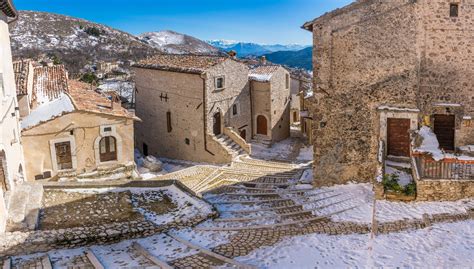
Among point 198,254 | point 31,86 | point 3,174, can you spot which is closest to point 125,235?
point 198,254

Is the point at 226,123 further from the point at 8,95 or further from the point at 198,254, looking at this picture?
the point at 198,254

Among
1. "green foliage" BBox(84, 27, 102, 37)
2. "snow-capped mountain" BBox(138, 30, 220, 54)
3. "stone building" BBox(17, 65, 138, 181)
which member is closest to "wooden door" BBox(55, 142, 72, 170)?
"stone building" BBox(17, 65, 138, 181)

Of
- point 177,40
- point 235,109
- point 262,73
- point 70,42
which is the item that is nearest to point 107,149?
point 235,109

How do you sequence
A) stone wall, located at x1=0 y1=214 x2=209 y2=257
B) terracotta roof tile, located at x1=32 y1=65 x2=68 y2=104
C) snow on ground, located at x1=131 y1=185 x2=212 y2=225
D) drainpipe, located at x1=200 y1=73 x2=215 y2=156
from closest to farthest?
stone wall, located at x1=0 y1=214 x2=209 y2=257, snow on ground, located at x1=131 y1=185 x2=212 y2=225, terracotta roof tile, located at x1=32 y1=65 x2=68 y2=104, drainpipe, located at x1=200 y1=73 x2=215 y2=156

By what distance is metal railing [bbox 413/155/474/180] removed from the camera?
46.8 feet

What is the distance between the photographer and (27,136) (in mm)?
22344

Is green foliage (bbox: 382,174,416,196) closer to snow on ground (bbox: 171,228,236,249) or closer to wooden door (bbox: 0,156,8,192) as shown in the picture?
snow on ground (bbox: 171,228,236,249)

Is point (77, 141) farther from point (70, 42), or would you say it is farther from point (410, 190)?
point (70, 42)

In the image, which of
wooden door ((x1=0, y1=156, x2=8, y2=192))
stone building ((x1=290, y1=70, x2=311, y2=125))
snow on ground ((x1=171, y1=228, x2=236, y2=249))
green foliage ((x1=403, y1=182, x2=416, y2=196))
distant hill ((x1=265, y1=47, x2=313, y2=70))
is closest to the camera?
snow on ground ((x1=171, y1=228, x2=236, y2=249))

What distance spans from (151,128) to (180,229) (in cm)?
2161

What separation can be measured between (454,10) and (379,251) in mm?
9973

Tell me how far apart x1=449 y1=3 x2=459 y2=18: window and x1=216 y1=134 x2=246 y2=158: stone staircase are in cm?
1682

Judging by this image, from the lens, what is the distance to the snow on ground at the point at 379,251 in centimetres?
1085

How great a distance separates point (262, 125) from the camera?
36.8 m
